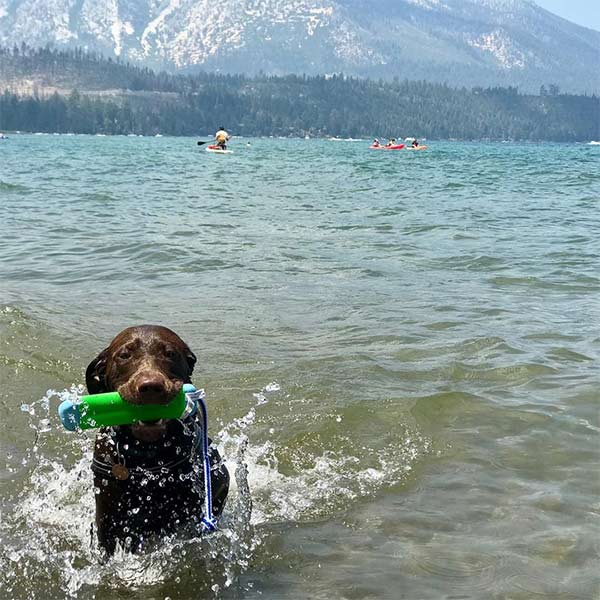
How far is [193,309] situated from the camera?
10.1 metres

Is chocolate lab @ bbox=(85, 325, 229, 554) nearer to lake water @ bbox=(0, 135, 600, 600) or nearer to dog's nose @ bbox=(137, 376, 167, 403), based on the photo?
lake water @ bbox=(0, 135, 600, 600)

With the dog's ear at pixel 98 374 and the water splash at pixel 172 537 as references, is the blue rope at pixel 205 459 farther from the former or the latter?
the dog's ear at pixel 98 374

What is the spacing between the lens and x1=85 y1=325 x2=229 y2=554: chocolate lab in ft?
14.6

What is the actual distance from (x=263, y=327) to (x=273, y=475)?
363cm

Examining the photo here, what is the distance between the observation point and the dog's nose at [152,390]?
3891mm

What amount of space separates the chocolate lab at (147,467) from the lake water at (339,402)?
17cm

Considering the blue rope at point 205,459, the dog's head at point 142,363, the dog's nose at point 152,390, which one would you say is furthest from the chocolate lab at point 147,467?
the dog's nose at point 152,390

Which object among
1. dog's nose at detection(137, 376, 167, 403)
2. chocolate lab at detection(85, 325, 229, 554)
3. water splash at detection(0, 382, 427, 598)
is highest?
dog's nose at detection(137, 376, 167, 403)

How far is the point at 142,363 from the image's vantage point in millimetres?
4441

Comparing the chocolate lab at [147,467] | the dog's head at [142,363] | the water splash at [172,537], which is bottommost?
the water splash at [172,537]

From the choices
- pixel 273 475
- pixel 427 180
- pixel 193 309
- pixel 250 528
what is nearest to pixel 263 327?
pixel 193 309

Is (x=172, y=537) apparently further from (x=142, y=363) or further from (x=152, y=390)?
→ (x=152, y=390)

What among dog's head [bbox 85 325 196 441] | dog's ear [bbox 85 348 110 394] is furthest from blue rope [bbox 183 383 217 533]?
dog's ear [bbox 85 348 110 394]

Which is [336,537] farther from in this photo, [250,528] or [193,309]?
[193,309]
